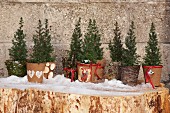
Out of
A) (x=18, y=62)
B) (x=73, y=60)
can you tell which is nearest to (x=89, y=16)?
(x=73, y=60)

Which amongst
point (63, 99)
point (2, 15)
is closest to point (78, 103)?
point (63, 99)

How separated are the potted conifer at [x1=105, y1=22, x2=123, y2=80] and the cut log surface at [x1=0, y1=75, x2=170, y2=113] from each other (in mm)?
284

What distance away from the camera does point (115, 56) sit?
313 centimetres

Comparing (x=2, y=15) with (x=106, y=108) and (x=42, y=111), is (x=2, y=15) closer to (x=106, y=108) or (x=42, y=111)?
(x=42, y=111)

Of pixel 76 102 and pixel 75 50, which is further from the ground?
pixel 75 50

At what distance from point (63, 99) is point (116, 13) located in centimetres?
118

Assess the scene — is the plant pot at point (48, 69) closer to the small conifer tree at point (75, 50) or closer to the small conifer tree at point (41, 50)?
the small conifer tree at point (41, 50)

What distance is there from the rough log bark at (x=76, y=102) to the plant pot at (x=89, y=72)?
1.29 feet

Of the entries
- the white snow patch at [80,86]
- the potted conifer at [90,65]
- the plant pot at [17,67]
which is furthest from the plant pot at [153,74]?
the plant pot at [17,67]

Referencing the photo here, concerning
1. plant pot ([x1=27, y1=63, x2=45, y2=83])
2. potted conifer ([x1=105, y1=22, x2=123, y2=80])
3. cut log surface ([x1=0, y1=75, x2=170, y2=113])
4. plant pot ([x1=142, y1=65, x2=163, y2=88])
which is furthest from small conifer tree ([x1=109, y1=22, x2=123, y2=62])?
plant pot ([x1=27, y1=63, x2=45, y2=83])

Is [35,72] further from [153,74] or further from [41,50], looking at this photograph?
[153,74]

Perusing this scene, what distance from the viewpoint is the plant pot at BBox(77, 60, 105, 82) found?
2875 millimetres

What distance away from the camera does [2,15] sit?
3.47m

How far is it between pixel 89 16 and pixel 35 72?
2.63 ft
